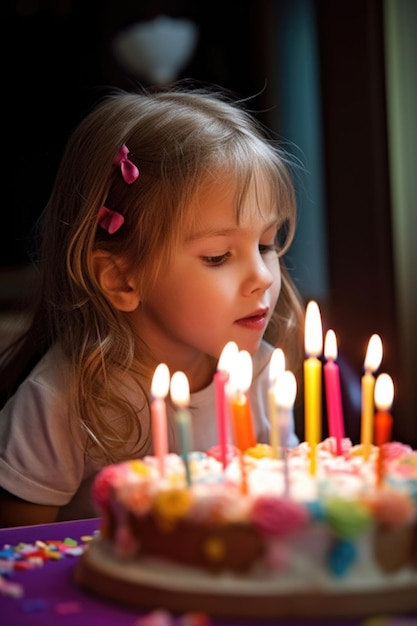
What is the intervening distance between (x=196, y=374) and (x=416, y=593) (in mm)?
986

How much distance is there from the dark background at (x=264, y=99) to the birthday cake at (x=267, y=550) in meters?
1.14

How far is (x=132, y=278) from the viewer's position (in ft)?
5.92

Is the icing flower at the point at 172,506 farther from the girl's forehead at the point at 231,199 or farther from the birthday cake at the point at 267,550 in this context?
the girl's forehead at the point at 231,199

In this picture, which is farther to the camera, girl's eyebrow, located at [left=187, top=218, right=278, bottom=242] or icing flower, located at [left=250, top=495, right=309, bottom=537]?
girl's eyebrow, located at [left=187, top=218, right=278, bottom=242]

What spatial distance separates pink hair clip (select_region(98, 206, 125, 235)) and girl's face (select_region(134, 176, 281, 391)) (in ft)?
0.34

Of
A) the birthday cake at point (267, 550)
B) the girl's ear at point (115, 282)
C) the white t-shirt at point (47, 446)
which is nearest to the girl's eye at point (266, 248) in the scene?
the girl's ear at point (115, 282)

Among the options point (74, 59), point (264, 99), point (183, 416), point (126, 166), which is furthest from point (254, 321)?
point (74, 59)

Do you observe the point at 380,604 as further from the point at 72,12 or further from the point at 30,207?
the point at 72,12

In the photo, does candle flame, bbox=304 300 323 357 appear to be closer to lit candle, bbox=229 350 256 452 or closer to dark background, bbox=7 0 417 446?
lit candle, bbox=229 350 256 452

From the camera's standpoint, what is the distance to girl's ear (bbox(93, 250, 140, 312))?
1.81m

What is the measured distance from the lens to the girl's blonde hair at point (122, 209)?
5.74ft

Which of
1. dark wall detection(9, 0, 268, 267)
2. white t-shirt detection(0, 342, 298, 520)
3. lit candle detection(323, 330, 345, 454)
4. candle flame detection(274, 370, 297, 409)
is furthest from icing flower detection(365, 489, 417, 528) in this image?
dark wall detection(9, 0, 268, 267)

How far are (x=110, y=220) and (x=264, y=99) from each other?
296 centimetres

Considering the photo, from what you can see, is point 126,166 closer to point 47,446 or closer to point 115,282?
point 115,282
